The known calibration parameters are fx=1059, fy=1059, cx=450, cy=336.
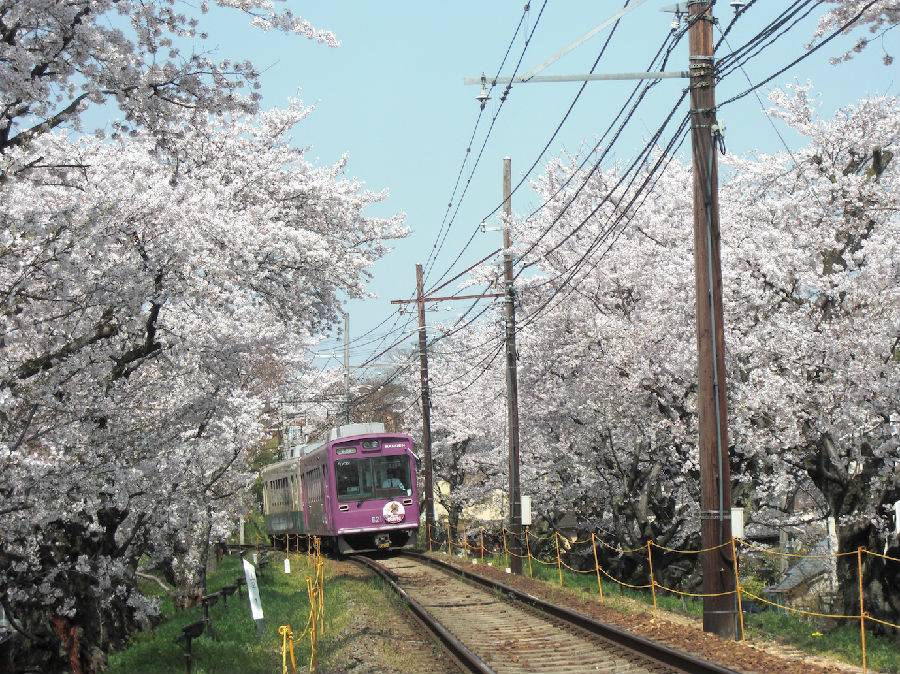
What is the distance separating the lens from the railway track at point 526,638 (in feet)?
34.5

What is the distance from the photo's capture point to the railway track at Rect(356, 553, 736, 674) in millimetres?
10516

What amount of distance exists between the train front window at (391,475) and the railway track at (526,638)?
330 inches

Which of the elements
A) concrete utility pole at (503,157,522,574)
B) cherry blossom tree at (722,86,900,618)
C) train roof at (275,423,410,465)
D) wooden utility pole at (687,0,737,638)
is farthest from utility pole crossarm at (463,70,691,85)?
train roof at (275,423,410,465)

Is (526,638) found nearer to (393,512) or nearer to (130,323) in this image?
(130,323)

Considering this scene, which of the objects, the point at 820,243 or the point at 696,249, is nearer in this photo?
the point at 696,249

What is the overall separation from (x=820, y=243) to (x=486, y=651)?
28.1ft

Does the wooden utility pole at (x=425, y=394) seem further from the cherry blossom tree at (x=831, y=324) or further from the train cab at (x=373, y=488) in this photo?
the cherry blossom tree at (x=831, y=324)

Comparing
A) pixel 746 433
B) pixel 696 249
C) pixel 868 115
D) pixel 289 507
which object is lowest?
pixel 289 507

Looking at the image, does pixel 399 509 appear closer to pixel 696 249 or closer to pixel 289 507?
pixel 289 507

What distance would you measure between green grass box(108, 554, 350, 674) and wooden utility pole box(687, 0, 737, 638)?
4.93m

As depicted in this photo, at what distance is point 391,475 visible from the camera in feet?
94.9

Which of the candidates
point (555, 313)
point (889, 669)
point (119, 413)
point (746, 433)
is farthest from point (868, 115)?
point (119, 413)

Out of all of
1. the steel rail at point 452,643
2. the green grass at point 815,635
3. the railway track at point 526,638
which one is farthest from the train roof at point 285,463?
the green grass at point 815,635

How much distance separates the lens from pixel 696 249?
42.4 feet
